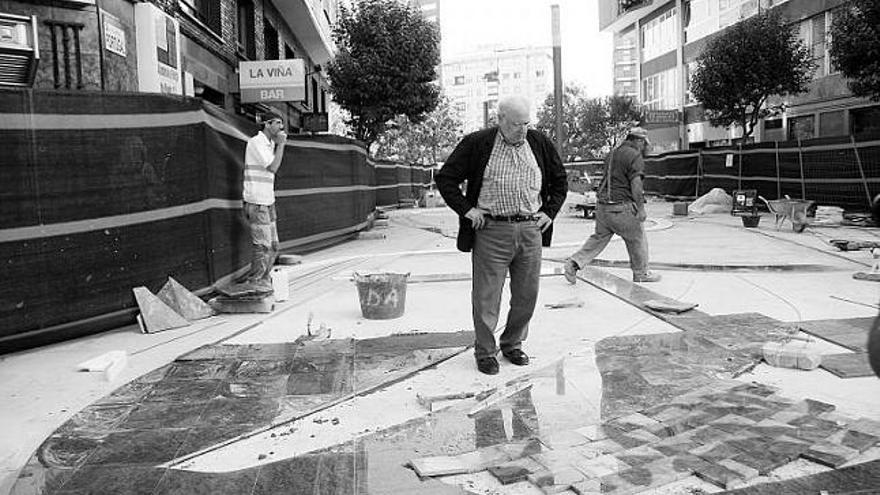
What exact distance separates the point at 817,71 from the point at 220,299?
30713mm

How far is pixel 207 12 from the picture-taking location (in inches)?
659

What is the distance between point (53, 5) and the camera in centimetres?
970

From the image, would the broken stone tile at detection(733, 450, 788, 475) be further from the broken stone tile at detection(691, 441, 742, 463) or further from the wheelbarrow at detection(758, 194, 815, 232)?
the wheelbarrow at detection(758, 194, 815, 232)

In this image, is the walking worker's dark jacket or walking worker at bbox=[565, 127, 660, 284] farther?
walking worker at bbox=[565, 127, 660, 284]

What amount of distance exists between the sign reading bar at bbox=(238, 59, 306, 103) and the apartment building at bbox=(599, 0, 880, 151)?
60.5ft

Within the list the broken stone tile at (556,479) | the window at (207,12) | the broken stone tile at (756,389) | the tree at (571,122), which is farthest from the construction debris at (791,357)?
the tree at (571,122)

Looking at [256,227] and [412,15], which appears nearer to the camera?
[256,227]

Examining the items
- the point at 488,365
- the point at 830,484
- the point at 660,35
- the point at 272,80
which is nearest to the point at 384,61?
→ the point at 272,80

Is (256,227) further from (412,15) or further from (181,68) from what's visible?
(412,15)

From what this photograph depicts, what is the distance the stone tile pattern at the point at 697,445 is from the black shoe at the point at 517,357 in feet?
4.05

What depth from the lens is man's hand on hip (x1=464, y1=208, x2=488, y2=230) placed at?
17.5 ft

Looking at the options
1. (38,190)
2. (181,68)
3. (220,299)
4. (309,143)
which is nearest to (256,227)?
(220,299)

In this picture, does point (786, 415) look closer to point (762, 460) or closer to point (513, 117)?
point (762, 460)

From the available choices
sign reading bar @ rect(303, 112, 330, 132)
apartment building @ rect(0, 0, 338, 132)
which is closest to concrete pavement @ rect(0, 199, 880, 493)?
apartment building @ rect(0, 0, 338, 132)
